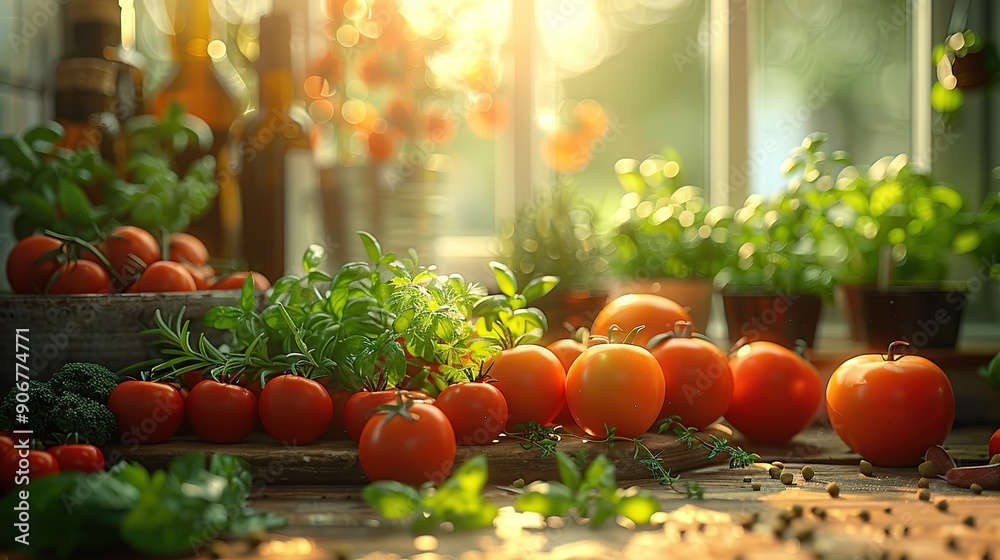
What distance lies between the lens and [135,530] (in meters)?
0.63

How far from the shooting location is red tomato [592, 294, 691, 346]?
1.05 meters

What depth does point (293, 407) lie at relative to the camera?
0.87 m

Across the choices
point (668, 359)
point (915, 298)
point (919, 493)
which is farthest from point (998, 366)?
point (668, 359)

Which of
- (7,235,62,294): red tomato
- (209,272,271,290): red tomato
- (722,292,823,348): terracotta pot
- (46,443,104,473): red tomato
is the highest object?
(7,235,62,294): red tomato

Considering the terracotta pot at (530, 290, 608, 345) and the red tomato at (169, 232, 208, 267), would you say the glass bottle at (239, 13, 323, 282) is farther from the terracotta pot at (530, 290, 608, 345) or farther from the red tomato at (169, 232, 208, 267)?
the terracotta pot at (530, 290, 608, 345)

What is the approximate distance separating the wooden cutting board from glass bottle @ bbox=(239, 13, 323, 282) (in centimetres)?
49

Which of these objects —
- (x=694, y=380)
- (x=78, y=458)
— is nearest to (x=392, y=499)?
(x=78, y=458)

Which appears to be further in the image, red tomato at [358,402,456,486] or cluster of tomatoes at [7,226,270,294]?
cluster of tomatoes at [7,226,270,294]

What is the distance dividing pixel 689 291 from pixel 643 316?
326mm

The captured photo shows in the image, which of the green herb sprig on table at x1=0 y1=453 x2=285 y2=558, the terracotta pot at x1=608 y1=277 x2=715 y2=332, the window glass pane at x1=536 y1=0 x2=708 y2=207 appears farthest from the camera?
the window glass pane at x1=536 y1=0 x2=708 y2=207

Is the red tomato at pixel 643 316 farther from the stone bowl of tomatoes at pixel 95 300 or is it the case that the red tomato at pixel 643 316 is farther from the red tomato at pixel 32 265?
the red tomato at pixel 32 265

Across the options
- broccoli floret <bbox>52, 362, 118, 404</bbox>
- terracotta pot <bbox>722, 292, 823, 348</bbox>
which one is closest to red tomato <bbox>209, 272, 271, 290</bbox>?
broccoli floret <bbox>52, 362, 118, 404</bbox>

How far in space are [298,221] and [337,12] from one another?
417 mm

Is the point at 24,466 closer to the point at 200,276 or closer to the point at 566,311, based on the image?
the point at 200,276
